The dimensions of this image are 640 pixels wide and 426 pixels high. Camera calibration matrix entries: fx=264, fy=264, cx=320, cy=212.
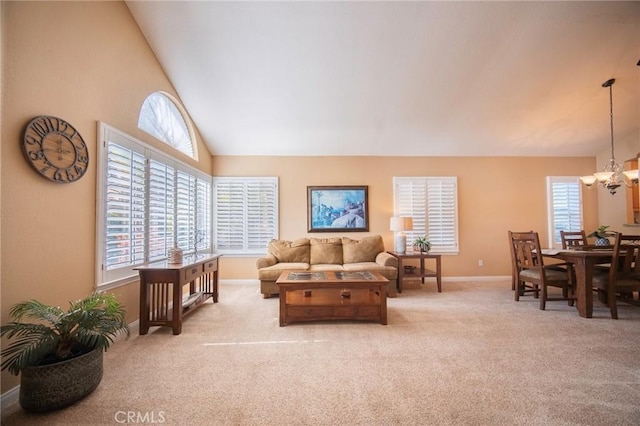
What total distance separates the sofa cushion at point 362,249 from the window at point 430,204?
2.60 feet

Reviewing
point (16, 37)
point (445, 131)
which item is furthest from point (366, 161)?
point (16, 37)

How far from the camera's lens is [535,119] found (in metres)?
4.46

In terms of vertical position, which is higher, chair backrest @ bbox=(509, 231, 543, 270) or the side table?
chair backrest @ bbox=(509, 231, 543, 270)

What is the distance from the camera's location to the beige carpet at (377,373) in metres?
1.62

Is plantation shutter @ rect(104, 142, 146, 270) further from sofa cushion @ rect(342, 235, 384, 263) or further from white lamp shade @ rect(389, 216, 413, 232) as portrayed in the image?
white lamp shade @ rect(389, 216, 413, 232)

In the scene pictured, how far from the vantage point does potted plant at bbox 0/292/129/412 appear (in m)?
1.60

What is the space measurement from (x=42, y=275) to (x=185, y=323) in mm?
1552

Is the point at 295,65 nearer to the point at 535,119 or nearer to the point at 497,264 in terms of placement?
the point at 535,119

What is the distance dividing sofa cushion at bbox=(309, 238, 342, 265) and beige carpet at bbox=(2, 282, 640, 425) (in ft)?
5.76

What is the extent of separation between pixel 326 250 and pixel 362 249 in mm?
670

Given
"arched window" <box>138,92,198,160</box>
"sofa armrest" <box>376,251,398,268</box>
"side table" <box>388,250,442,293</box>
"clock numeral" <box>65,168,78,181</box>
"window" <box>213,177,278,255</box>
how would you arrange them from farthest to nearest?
"window" <box>213,177,278,255</box> → "side table" <box>388,250,442,293</box> → "sofa armrest" <box>376,251,398,268</box> → "arched window" <box>138,92,198,160</box> → "clock numeral" <box>65,168,78,181</box>

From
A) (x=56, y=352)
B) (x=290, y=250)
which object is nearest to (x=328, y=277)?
(x=290, y=250)

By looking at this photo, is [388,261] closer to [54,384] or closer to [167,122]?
[54,384]

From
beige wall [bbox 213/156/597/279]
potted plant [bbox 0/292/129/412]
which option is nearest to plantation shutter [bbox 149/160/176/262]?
potted plant [bbox 0/292/129/412]
